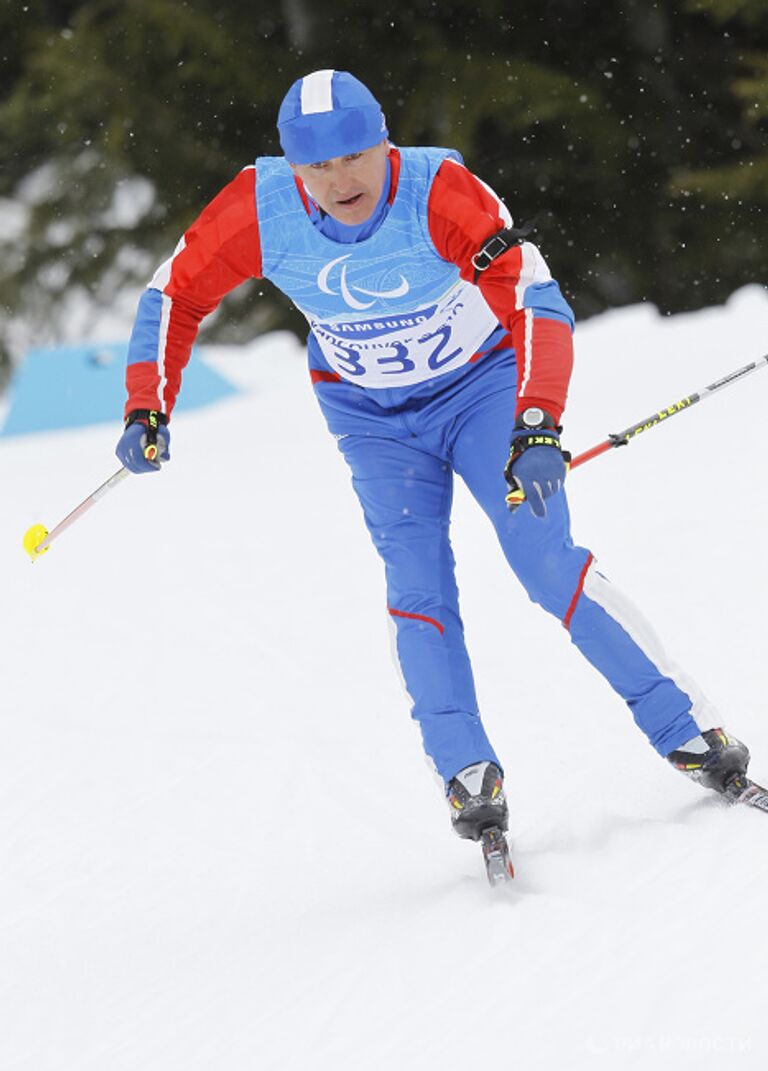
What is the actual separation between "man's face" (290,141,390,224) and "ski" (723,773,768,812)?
1.41m

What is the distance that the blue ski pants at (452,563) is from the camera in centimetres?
320

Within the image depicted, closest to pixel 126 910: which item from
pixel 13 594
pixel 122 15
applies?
pixel 13 594

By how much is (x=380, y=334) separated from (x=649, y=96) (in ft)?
26.6

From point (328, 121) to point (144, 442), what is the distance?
85cm

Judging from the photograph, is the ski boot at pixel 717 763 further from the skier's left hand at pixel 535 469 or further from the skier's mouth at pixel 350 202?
the skier's mouth at pixel 350 202

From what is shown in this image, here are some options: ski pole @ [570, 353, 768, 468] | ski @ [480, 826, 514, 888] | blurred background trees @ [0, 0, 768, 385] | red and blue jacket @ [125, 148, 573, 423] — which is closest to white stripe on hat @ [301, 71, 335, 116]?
red and blue jacket @ [125, 148, 573, 423]

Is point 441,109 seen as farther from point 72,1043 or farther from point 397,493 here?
point 72,1043

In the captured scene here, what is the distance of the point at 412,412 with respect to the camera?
338cm

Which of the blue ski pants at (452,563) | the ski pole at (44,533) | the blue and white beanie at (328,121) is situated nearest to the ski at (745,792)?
the blue ski pants at (452,563)

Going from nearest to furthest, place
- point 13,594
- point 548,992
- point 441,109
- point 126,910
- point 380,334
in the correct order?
point 548,992 → point 380,334 → point 126,910 → point 13,594 → point 441,109

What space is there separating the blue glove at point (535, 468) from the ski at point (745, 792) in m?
0.73

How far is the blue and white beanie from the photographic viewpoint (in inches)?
116

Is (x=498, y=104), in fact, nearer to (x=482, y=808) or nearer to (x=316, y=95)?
(x=316, y=95)

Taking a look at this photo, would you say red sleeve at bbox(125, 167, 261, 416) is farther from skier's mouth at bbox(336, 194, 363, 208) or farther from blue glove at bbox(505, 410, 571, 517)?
blue glove at bbox(505, 410, 571, 517)
